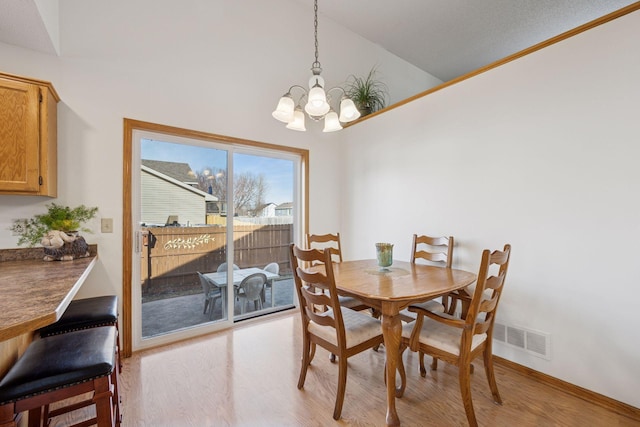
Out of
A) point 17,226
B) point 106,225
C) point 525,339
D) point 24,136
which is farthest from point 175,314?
point 525,339

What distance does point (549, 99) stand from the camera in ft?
6.62

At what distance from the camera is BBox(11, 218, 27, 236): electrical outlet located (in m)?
2.03

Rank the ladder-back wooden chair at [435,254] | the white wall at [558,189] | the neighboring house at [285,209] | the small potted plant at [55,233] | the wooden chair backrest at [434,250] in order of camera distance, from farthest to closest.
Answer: the neighboring house at [285,209]
the wooden chair backrest at [434,250]
the ladder-back wooden chair at [435,254]
the small potted plant at [55,233]
the white wall at [558,189]

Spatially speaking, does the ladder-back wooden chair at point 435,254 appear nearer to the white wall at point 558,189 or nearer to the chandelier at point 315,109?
the white wall at point 558,189

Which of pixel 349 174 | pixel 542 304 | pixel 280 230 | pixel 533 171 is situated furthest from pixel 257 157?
pixel 542 304

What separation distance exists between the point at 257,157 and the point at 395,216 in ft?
5.75

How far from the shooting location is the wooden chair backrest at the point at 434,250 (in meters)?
2.48

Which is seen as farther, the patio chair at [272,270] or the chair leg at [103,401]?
the patio chair at [272,270]

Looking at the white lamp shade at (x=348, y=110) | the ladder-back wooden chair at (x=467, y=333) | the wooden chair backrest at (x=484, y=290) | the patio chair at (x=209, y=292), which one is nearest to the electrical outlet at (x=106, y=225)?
the patio chair at (x=209, y=292)

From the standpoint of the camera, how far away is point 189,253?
285 centimetres

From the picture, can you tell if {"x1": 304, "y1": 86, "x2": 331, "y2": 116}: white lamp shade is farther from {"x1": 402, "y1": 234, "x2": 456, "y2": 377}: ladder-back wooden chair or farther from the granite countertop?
the granite countertop

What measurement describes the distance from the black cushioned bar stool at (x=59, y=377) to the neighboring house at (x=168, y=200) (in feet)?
4.75

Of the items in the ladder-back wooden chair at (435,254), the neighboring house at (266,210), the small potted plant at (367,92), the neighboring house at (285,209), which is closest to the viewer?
the ladder-back wooden chair at (435,254)

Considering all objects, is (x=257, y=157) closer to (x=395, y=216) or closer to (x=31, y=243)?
(x=395, y=216)
